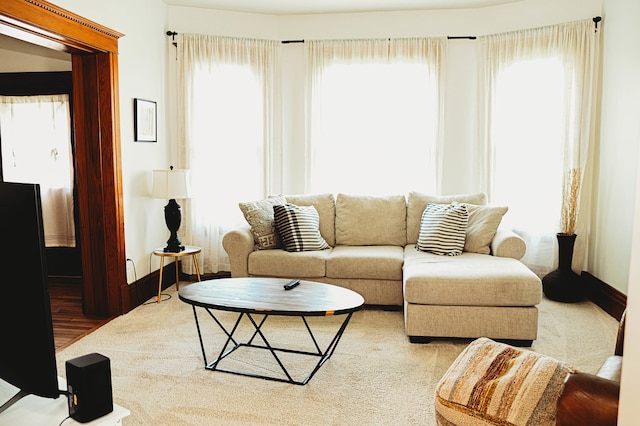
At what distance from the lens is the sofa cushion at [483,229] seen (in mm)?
4492

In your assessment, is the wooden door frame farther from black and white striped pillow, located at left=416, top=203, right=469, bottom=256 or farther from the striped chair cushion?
the striped chair cushion

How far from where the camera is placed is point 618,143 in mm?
4461

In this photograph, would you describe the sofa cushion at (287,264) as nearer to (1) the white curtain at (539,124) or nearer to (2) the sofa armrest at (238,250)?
(2) the sofa armrest at (238,250)

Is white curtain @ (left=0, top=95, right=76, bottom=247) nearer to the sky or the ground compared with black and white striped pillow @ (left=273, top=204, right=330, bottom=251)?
nearer to the sky

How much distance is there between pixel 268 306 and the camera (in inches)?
119

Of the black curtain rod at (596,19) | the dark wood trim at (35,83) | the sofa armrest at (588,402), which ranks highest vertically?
the black curtain rod at (596,19)

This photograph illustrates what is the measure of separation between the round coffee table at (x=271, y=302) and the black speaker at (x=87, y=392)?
1.46m

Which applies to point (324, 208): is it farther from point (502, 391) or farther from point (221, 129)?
point (502, 391)

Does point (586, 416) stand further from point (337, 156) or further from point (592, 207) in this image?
point (337, 156)

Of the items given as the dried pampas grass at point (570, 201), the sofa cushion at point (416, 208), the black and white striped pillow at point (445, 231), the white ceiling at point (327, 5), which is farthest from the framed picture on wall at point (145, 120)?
the dried pampas grass at point (570, 201)

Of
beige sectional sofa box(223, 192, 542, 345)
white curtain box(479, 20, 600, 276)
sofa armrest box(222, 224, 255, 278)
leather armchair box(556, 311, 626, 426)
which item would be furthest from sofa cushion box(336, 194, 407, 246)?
leather armchair box(556, 311, 626, 426)

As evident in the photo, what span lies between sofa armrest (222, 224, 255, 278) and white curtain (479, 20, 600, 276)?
254 centimetres

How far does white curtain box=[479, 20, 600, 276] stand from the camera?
492 cm

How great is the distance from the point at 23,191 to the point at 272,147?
438 centimetres
